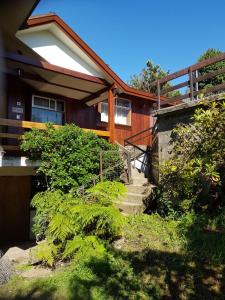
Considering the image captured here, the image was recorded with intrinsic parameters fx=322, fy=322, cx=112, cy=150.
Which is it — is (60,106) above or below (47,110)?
above

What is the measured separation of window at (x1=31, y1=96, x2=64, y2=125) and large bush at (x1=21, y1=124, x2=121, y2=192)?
3.38 metres

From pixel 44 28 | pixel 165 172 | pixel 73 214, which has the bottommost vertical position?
pixel 73 214

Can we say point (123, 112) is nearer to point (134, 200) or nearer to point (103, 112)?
point (103, 112)

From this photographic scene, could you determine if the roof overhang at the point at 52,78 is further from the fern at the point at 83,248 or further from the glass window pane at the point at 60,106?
the fern at the point at 83,248

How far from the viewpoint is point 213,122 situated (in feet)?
21.8

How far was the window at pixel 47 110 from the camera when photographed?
13117 mm

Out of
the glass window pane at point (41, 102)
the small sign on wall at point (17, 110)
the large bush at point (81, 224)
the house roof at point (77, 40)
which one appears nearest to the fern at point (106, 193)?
the large bush at point (81, 224)

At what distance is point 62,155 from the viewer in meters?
9.60

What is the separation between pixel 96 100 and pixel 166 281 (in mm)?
9986

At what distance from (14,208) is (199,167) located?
888 centimetres

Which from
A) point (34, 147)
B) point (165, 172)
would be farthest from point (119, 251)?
point (34, 147)

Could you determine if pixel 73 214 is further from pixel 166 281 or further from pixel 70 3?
pixel 70 3

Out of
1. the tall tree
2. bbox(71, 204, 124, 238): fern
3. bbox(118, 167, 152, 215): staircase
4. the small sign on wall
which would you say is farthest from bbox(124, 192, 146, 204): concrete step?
the tall tree

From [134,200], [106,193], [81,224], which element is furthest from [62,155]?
[81,224]
